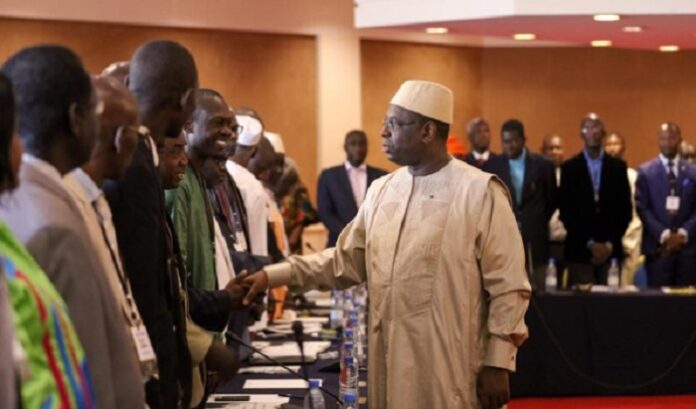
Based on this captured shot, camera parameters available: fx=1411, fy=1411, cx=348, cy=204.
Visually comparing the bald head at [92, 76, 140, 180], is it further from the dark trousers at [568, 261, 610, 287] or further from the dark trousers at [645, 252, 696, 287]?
the dark trousers at [645, 252, 696, 287]

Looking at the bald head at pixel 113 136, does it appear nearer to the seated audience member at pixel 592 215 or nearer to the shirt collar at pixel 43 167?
the shirt collar at pixel 43 167

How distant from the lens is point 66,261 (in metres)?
2.43

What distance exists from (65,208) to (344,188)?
29.5 feet

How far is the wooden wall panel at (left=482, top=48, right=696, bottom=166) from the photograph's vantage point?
16.1 m

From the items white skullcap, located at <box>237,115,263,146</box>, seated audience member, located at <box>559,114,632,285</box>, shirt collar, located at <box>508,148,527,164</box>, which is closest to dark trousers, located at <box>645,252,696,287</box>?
seated audience member, located at <box>559,114,632,285</box>

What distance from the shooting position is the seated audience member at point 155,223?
10.1 feet

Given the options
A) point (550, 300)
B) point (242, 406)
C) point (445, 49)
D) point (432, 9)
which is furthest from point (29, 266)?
point (445, 49)

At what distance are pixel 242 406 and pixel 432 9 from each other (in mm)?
6468

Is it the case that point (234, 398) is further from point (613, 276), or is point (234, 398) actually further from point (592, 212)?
point (592, 212)

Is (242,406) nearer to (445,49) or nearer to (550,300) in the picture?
Result: (550,300)

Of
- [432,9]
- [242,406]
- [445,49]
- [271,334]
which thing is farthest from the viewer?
[445,49]

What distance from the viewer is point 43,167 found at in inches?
98.3

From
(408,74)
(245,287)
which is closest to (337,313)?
(245,287)

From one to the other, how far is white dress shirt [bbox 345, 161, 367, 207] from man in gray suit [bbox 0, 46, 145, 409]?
8.94 meters
